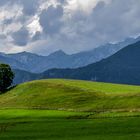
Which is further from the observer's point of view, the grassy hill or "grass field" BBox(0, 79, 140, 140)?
the grassy hill

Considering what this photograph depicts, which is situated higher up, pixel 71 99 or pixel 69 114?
pixel 71 99

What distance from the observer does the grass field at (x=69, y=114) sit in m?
70.9

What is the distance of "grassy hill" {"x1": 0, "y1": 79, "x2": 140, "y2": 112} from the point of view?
451 feet

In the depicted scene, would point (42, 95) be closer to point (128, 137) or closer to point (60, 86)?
point (60, 86)

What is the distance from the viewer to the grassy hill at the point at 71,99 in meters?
138

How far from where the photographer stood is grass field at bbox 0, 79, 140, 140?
2790 inches

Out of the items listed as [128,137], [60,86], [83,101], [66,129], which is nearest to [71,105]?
[83,101]

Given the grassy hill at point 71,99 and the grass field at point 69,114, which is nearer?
the grass field at point 69,114

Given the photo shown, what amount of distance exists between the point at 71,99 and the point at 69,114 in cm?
3929

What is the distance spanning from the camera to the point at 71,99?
16375 centimetres

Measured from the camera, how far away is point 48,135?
233 ft

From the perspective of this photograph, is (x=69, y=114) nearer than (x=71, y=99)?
Yes

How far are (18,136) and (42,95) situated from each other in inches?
4419

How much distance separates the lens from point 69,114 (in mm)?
124500
